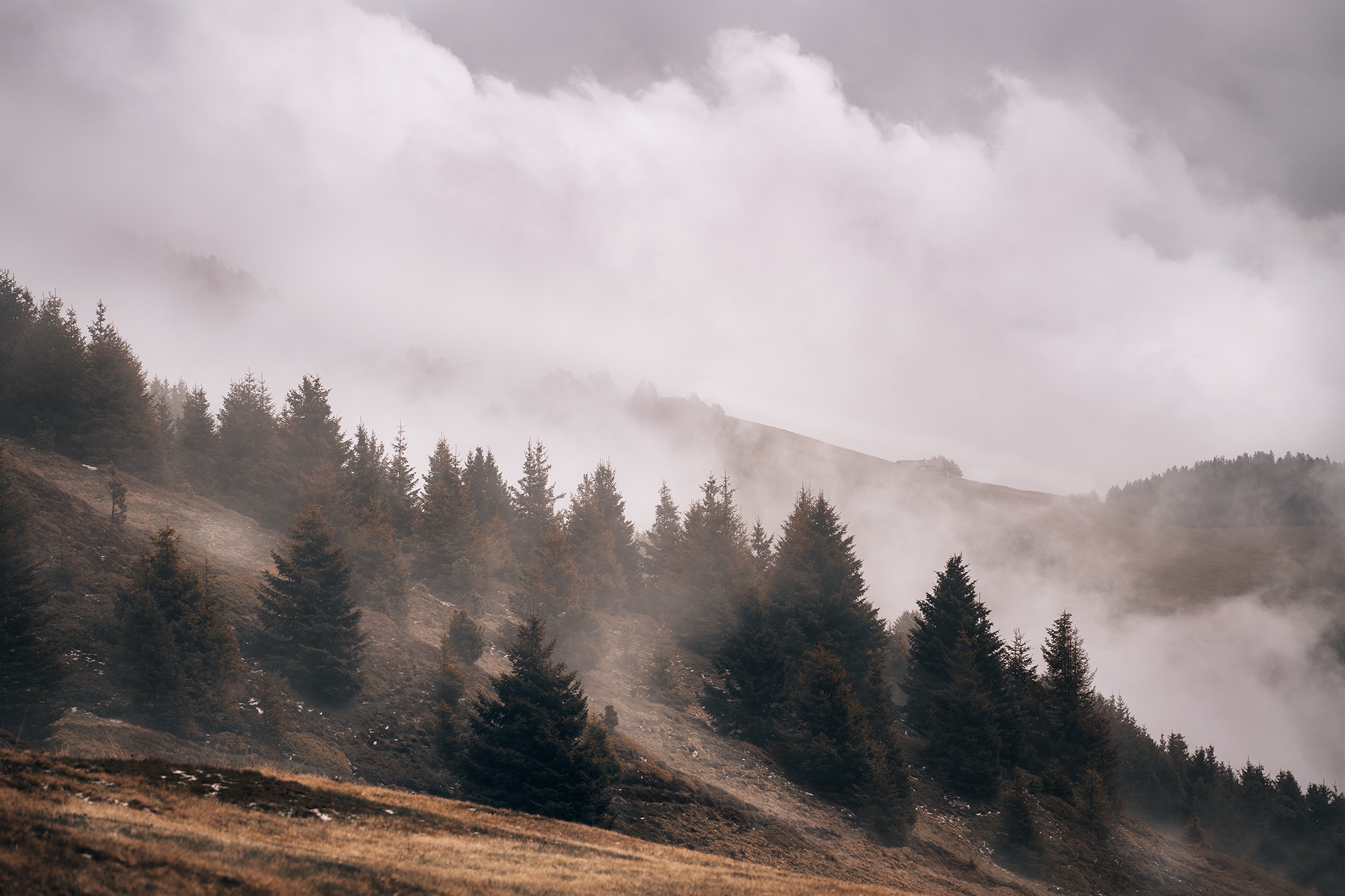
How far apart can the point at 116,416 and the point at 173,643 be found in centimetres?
3656

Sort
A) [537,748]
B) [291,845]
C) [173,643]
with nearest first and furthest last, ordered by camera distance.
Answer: [291,845] → [537,748] → [173,643]

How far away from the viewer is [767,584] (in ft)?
164

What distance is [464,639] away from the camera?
39.2m

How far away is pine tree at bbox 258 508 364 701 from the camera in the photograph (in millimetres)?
31797

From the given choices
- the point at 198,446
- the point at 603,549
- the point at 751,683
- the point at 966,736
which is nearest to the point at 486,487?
the point at 603,549

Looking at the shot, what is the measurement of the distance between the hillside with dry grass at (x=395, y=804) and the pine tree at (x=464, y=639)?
1.04 metres

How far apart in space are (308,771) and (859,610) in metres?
34.9

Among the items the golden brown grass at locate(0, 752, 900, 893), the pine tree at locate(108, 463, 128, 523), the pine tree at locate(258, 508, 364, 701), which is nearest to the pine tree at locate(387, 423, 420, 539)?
the pine tree at locate(108, 463, 128, 523)

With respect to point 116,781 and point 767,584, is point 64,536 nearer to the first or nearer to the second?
point 116,781

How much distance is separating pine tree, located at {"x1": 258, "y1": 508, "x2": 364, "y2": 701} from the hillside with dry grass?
130 cm

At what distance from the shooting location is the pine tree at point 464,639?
39219 mm

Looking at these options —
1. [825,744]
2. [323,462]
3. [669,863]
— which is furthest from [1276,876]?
[323,462]

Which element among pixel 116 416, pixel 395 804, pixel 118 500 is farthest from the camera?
pixel 116 416

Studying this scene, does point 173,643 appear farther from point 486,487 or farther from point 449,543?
point 486,487
